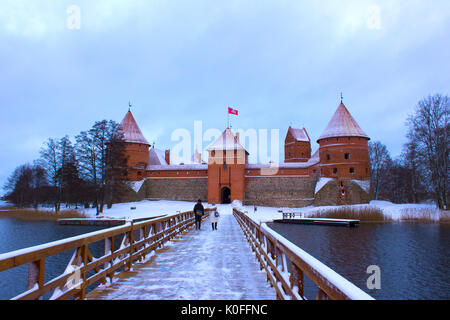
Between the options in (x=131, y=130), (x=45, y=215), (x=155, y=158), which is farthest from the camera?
(x=155, y=158)

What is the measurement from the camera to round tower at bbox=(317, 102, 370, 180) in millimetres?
33125

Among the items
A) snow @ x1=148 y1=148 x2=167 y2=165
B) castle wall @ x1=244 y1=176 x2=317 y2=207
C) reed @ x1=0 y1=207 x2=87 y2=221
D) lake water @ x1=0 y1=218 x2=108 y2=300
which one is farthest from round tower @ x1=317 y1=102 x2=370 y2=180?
reed @ x1=0 y1=207 x2=87 y2=221

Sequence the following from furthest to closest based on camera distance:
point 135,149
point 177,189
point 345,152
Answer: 1. point 135,149
2. point 177,189
3. point 345,152

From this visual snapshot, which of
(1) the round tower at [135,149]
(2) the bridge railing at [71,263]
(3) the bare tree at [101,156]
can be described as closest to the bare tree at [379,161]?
(1) the round tower at [135,149]

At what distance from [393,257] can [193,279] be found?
9.77 metres

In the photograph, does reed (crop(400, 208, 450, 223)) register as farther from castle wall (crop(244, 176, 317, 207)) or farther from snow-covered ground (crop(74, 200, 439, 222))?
castle wall (crop(244, 176, 317, 207))

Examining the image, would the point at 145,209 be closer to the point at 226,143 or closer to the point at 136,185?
the point at 136,185

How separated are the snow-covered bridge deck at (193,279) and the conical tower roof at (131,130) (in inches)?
1247

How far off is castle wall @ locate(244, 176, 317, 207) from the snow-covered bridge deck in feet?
90.7

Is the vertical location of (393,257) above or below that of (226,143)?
below

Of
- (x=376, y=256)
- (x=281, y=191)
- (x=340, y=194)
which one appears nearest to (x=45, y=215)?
(x=281, y=191)

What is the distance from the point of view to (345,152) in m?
33.2
